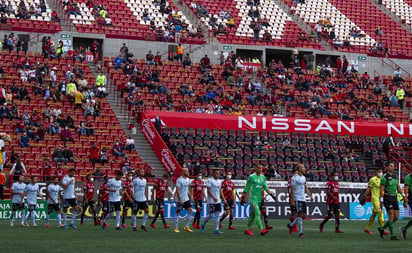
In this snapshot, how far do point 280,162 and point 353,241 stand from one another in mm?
20421

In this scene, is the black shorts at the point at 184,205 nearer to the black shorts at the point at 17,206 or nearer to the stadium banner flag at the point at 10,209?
the black shorts at the point at 17,206

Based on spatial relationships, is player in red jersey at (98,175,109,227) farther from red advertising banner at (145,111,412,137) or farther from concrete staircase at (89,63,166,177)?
red advertising banner at (145,111,412,137)

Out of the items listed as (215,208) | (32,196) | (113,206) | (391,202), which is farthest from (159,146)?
(391,202)

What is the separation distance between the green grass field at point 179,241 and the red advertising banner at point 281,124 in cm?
1755

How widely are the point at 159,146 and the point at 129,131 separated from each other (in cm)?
265

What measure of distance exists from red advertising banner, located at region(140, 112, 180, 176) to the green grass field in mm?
13375

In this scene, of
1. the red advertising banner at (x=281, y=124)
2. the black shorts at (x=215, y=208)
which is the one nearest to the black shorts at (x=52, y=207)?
the black shorts at (x=215, y=208)

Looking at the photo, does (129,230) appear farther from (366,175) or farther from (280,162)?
(366,175)

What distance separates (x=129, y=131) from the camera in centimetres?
4266

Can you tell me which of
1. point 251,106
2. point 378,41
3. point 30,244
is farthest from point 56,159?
point 378,41

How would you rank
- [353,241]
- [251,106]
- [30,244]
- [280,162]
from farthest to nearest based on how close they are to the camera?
[251,106] → [280,162] → [353,241] → [30,244]

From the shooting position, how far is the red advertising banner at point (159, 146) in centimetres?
3923

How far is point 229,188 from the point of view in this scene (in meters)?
27.3

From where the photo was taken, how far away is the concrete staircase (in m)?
40.4
